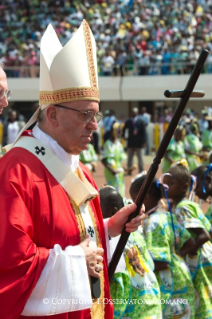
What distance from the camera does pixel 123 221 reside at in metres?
3.00

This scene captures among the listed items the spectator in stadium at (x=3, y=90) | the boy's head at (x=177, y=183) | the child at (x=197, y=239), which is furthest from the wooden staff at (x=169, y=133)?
the boy's head at (x=177, y=183)

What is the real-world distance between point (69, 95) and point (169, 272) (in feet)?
5.93

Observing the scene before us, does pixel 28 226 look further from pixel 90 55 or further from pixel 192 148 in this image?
pixel 192 148

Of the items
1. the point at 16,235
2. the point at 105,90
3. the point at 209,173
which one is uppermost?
the point at 105,90

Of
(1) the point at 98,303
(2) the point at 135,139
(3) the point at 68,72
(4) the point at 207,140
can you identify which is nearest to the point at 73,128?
(3) the point at 68,72

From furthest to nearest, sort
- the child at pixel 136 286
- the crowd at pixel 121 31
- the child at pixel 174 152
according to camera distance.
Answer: the crowd at pixel 121 31
the child at pixel 174 152
the child at pixel 136 286

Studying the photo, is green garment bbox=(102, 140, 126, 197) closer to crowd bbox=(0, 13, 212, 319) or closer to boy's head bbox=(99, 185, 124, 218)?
boy's head bbox=(99, 185, 124, 218)

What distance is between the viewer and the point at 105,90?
2692 cm

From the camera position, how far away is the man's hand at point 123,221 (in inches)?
115

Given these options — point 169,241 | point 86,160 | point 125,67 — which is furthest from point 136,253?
point 125,67

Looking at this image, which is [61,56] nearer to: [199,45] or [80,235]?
[80,235]

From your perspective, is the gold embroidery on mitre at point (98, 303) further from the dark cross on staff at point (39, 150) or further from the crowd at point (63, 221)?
the dark cross on staff at point (39, 150)

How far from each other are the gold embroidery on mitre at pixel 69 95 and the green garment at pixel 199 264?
1.96 m

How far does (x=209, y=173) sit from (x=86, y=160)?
16.3 feet
